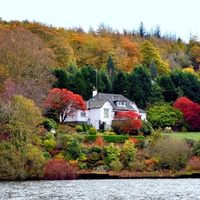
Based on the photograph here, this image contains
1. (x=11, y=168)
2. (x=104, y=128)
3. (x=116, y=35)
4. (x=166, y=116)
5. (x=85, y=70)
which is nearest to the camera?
(x=11, y=168)

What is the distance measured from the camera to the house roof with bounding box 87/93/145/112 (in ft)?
248

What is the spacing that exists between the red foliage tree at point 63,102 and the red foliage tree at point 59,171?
61.0 ft

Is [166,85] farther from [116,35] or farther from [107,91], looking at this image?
[116,35]

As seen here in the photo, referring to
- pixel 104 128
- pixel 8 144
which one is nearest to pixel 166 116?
pixel 104 128

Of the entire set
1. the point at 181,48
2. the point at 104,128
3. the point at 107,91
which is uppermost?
the point at 181,48

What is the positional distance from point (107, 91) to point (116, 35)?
2237 inches

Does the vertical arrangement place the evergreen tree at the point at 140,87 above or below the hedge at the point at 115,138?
above

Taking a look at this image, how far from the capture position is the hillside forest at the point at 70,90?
48.8 m

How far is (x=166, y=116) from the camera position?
78625 mm

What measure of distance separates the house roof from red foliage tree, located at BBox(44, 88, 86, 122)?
19.3 feet

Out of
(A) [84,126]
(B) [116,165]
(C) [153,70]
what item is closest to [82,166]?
(B) [116,165]

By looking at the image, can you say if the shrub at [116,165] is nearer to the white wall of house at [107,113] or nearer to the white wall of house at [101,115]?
the white wall of house at [107,113]

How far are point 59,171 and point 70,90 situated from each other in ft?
107

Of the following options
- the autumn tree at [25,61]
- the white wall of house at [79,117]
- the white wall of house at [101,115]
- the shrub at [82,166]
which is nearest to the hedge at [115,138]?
the autumn tree at [25,61]
